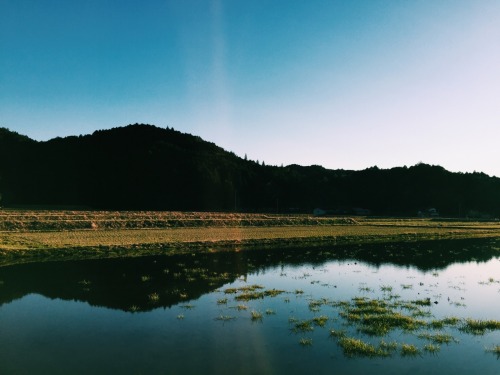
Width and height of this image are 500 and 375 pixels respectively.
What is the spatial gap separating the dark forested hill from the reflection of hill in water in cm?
10081

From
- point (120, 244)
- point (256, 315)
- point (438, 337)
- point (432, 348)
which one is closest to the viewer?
point (432, 348)

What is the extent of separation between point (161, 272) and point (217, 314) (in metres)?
11.7

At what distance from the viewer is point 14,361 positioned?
1282cm

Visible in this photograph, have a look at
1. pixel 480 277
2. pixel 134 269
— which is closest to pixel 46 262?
pixel 134 269

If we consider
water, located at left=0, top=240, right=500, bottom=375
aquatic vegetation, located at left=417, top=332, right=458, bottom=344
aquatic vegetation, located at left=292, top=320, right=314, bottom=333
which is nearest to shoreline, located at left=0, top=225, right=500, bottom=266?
water, located at left=0, top=240, right=500, bottom=375

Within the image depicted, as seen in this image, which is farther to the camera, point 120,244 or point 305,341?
point 120,244

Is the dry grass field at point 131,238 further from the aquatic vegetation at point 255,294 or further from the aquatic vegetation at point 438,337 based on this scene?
the aquatic vegetation at point 438,337

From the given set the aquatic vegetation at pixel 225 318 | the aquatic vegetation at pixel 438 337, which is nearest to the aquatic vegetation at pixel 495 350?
the aquatic vegetation at pixel 438 337

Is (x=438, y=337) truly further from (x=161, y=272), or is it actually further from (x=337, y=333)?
(x=161, y=272)

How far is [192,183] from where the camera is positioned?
144500 mm

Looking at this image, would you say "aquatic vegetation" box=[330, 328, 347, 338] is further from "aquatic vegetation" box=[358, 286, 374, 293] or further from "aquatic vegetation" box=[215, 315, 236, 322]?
"aquatic vegetation" box=[358, 286, 374, 293]

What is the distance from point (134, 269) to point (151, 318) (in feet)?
43.2

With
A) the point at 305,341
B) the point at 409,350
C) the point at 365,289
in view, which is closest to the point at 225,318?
the point at 305,341

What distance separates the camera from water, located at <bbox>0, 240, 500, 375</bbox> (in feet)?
42.1
